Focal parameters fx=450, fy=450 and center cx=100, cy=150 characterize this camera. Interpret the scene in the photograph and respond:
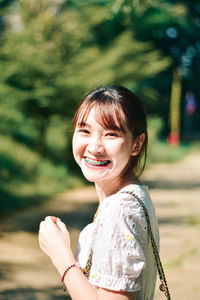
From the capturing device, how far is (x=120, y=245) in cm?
136

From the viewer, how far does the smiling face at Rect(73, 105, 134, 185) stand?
60.7 inches

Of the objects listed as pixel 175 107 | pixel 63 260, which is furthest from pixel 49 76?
pixel 175 107

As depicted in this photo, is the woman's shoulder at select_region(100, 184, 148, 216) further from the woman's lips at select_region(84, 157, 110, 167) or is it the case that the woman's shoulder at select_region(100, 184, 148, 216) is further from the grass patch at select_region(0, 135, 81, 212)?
the grass patch at select_region(0, 135, 81, 212)

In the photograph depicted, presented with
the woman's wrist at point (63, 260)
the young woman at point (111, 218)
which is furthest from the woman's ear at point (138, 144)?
the woman's wrist at point (63, 260)

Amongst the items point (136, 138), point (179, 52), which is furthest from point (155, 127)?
point (179, 52)

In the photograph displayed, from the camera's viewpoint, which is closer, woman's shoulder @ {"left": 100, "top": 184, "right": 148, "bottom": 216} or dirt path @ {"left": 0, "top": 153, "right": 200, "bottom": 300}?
woman's shoulder @ {"left": 100, "top": 184, "right": 148, "bottom": 216}

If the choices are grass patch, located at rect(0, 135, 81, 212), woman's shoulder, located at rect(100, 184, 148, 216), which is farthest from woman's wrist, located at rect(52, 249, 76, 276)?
grass patch, located at rect(0, 135, 81, 212)

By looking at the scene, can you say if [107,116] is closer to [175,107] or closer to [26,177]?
[26,177]

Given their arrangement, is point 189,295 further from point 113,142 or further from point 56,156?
point 56,156

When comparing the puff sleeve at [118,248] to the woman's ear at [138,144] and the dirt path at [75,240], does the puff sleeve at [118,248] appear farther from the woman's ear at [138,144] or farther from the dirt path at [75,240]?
the dirt path at [75,240]

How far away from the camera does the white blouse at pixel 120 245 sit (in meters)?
1.36

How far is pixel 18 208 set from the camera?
8094 mm

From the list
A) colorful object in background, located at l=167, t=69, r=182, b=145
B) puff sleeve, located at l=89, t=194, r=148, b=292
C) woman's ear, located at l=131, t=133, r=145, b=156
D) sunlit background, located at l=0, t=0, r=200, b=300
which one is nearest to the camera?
puff sleeve, located at l=89, t=194, r=148, b=292

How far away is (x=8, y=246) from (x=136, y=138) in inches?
190
